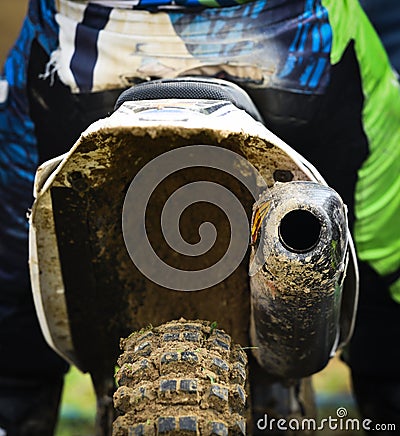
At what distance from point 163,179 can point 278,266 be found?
19 cm

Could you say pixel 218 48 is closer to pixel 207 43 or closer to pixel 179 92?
pixel 207 43

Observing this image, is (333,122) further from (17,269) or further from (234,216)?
(17,269)

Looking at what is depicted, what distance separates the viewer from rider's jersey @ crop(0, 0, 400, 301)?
1.03 meters

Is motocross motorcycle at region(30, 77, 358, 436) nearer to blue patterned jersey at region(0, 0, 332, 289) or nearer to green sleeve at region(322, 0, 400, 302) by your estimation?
blue patterned jersey at region(0, 0, 332, 289)

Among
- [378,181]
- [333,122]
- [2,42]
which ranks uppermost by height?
[333,122]

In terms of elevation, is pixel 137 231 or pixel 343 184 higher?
pixel 137 231

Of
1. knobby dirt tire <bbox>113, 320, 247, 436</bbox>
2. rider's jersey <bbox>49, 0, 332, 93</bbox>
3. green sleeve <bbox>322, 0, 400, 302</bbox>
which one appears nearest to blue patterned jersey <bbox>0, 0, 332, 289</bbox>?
rider's jersey <bbox>49, 0, 332, 93</bbox>

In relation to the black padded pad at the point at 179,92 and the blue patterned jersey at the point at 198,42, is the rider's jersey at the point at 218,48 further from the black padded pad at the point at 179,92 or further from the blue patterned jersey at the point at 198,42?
the black padded pad at the point at 179,92

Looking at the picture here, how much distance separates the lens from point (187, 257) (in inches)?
34.6

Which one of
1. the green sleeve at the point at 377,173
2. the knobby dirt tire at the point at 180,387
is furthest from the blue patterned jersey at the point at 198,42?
the knobby dirt tire at the point at 180,387

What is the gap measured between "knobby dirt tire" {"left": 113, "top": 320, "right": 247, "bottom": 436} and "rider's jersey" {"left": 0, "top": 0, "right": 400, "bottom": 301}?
409mm

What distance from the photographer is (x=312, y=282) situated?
2.29 feet

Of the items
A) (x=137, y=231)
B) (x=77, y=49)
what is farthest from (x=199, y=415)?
(x=77, y=49)

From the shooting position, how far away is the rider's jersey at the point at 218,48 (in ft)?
3.39
